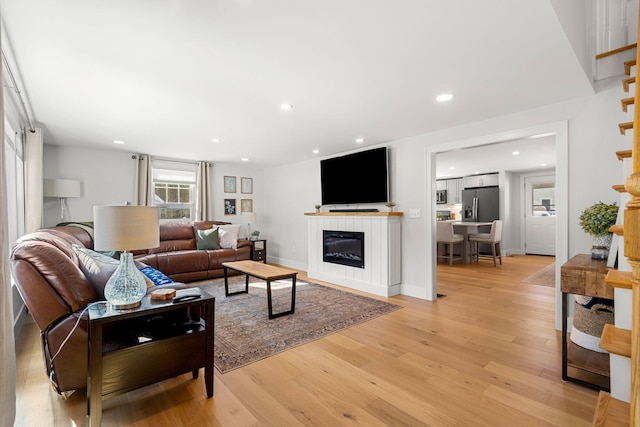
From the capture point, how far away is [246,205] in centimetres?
708

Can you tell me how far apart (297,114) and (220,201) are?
13.1 feet

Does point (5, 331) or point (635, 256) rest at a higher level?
point (635, 256)

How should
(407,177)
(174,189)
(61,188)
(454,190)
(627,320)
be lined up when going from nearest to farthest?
1. (627,320)
2. (407,177)
3. (61,188)
4. (174,189)
5. (454,190)

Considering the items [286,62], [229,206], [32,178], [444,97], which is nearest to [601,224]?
[444,97]

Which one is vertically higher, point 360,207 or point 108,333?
point 360,207

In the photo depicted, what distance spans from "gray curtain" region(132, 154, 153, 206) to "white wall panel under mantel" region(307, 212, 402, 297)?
3.40m

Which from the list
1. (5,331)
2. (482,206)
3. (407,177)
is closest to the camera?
(5,331)

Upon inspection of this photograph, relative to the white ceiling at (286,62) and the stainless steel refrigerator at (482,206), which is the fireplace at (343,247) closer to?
the white ceiling at (286,62)

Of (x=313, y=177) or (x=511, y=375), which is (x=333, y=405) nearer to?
(x=511, y=375)

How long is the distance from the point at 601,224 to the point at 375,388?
6.89 feet

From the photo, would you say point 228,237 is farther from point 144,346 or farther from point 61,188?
point 144,346

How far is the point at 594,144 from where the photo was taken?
2.73m

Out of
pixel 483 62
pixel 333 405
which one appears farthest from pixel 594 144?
pixel 333 405

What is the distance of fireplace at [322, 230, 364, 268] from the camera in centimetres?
458
